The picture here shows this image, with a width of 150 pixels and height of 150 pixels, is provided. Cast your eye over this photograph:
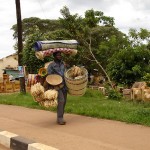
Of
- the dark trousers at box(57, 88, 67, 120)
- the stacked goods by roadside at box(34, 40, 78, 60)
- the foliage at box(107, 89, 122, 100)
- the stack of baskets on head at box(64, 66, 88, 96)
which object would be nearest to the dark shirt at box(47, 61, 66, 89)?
the stack of baskets on head at box(64, 66, 88, 96)

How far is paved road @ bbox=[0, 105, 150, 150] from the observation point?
22.6ft

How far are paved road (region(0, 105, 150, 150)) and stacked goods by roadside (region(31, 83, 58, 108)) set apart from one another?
0.52 metres

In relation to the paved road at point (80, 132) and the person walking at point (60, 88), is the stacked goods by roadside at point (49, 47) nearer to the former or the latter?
the person walking at point (60, 88)

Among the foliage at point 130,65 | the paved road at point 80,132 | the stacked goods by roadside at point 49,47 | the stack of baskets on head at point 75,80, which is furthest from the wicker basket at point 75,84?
the foliage at point 130,65

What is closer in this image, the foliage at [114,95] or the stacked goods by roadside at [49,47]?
the stacked goods by roadside at [49,47]

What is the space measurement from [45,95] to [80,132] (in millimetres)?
1518

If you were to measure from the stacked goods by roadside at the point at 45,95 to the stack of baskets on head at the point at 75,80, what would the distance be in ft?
1.36

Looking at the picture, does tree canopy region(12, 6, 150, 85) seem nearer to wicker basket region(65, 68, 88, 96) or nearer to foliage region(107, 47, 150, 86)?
foliage region(107, 47, 150, 86)

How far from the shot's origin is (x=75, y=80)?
30.8 ft

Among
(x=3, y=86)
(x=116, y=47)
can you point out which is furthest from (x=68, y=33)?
(x=3, y=86)

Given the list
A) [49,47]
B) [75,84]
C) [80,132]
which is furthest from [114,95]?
[80,132]

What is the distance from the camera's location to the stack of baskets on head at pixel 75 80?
369 inches

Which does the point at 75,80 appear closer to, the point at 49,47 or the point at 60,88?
the point at 60,88

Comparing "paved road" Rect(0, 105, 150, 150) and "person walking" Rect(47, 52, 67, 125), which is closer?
"paved road" Rect(0, 105, 150, 150)
